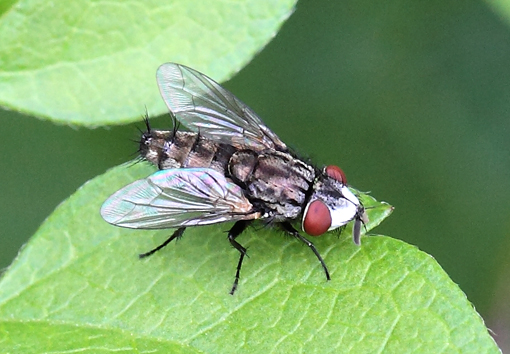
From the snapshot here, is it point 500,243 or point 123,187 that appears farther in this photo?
point 500,243

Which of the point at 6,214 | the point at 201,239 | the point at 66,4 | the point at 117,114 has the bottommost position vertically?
the point at 6,214

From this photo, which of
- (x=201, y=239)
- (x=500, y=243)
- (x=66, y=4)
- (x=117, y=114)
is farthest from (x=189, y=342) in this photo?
(x=500, y=243)

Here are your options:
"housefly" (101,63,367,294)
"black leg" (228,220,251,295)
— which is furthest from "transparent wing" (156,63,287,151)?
"black leg" (228,220,251,295)

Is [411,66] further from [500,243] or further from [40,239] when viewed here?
[40,239]

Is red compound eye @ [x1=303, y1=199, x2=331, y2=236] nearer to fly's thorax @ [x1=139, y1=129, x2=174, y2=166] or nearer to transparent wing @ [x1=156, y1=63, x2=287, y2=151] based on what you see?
transparent wing @ [x1=156, y1=63, x2=287, y2=151]

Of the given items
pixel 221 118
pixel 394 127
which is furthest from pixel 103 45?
pixel 394 127

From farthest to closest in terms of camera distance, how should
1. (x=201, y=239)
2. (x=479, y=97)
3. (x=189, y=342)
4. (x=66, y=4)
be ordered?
(x=479, y=97) → (x=201, y=239) → (x=66, y=4) → (x=189, y=342)

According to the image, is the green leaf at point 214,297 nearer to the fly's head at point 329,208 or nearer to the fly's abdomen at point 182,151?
the fly's head at point 329,208

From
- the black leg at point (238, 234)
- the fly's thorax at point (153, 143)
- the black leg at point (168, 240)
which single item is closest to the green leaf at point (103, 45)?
the fly's thorax at point (153, 143)
